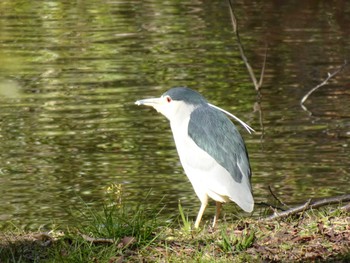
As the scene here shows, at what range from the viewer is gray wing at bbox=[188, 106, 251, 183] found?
6066 millimetres

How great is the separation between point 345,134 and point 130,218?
5.43 m

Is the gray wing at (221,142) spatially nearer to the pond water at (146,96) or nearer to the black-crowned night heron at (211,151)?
the black-crowned night heron at (211,151)

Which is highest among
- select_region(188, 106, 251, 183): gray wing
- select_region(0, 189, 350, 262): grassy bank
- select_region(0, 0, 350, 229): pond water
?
select_region(188, 106, 251, 183): gray wing

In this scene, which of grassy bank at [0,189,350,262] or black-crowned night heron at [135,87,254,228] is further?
black-crowned night heron at [135,87,254,228]

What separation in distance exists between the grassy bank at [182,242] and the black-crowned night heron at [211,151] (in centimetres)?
23

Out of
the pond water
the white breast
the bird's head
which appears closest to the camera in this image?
the white breast

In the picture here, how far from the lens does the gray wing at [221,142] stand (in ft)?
19.9

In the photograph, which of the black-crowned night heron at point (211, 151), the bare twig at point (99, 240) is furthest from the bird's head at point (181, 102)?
the bare twig at point (99, 240)

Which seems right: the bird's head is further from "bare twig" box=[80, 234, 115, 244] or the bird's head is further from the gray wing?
"bare twig" box=[80, 234, 115, 244]

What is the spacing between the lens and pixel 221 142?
609 cm

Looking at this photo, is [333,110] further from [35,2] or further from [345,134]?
[35,2]

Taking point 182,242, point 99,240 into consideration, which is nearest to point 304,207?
point 182,242

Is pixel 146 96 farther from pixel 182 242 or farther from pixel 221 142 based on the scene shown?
pixel 182 242

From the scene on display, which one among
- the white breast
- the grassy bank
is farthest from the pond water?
the white breast
